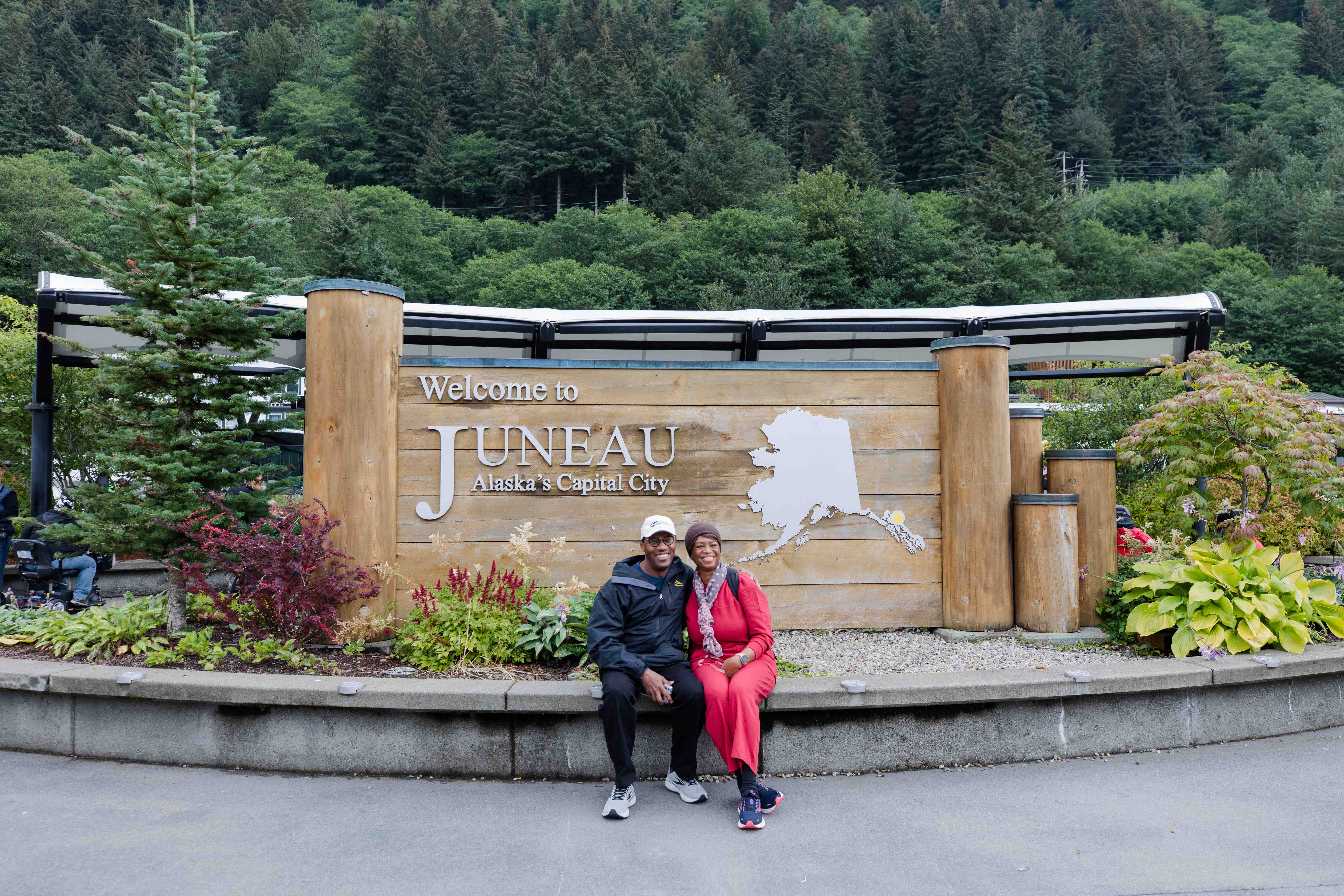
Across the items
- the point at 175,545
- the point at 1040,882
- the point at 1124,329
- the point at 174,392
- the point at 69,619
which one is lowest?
the point at 1040,882

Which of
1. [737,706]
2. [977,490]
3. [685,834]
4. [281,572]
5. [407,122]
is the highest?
[407,122]

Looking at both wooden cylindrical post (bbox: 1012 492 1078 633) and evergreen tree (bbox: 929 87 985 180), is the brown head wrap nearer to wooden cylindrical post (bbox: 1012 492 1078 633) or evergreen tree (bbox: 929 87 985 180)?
wooden cylindrical post (bbox: 1012 492 1078 633)

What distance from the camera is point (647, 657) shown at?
4.55 m

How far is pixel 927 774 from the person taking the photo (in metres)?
4.63

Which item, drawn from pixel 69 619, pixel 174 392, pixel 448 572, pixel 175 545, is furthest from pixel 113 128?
pixel 448 572

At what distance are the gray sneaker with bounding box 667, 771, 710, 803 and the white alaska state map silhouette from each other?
218 centimetres

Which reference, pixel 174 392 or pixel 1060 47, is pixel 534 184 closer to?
pixel 1060 47

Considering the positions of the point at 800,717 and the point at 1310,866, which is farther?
the point at 800,717

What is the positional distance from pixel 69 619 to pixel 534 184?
6729 cm

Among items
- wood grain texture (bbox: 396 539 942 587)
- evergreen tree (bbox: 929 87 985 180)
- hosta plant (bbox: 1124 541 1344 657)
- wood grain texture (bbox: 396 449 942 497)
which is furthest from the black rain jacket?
evergreen tree (bbox: 929 87 985 180)

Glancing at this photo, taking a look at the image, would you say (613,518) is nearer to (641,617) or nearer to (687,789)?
(641,617)

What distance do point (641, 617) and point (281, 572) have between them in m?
2.22

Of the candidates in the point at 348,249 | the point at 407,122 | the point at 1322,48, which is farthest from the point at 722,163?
the point at 1322,48

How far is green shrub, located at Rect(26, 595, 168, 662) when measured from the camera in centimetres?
539
